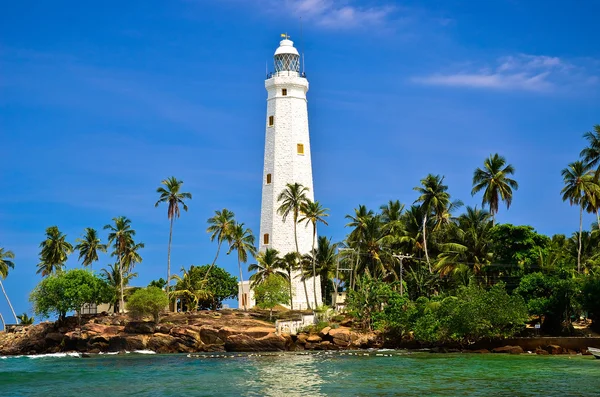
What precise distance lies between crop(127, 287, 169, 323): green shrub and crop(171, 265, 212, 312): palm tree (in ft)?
31.3

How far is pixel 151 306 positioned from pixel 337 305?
17.5 m

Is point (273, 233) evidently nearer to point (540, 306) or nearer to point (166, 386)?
point (540, 306)

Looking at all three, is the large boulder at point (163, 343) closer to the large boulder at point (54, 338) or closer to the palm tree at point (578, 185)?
the large boulder at point (54, 338)

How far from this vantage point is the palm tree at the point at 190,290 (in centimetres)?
7862

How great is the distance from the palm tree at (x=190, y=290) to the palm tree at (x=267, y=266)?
29.4ft

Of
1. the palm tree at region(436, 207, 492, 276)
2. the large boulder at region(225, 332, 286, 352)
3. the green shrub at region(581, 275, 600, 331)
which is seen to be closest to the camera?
the green shrub at region(581, 275, 600, 331)

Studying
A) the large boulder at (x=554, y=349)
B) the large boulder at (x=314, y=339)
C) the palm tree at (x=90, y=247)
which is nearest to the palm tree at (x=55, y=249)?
the palm tree at (x=90, y=247)

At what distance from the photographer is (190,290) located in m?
80.4

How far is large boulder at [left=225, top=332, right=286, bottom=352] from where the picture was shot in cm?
6006

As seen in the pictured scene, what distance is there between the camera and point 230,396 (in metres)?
31.8

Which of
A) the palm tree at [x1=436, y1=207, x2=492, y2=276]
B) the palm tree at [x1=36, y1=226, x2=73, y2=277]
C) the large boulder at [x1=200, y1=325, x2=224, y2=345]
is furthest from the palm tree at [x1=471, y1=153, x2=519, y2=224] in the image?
the palm tree at [x1=36, y1=226, x2=73, y2=277]

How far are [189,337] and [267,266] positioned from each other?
10920 mm

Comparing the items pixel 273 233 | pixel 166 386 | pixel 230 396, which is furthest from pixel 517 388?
pixel 273 233

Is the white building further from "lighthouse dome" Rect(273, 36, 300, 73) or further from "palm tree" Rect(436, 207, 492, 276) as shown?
"palm tree" Rect(436, 207, 492, 276)
